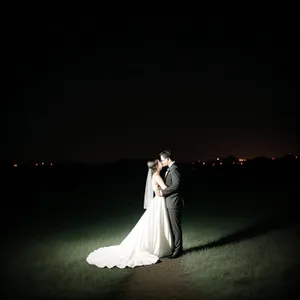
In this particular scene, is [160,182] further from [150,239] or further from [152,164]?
[150,239]

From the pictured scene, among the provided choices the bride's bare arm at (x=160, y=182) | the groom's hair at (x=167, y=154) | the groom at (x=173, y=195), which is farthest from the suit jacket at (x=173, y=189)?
the groom's hair at (x=167, y=154)

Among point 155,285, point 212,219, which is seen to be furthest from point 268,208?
point 155,285

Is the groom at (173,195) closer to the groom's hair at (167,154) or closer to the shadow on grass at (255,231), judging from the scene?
the groom's hair at (167,154)

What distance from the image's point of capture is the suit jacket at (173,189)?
9969 millimetres

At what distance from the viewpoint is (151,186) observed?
10664mm

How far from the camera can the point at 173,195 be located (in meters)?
10.2

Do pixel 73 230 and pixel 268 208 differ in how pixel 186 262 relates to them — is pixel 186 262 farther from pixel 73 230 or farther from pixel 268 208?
pixel 268 208

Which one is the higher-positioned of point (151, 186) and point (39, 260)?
point (151, 186)

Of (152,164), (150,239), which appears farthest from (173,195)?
(150,239)

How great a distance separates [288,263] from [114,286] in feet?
14.2

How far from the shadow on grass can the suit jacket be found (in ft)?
5.41

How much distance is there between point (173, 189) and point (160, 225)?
100 centimetres

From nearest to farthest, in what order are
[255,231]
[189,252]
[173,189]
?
[173,189], [189,252], [255,231]

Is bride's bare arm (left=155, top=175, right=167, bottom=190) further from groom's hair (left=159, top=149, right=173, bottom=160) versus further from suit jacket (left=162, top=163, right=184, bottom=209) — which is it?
groom's hair (left=159, top=149, right=173, bottom=160)
